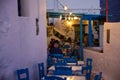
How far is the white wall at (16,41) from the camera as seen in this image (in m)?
6.41

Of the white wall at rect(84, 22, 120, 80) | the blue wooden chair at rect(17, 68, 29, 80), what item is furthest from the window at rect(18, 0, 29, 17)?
the white wall at rect(84, 22, 120, 80)

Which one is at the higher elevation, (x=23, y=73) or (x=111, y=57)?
(x=111, y=57)

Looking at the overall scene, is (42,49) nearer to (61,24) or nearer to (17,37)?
(17,37)

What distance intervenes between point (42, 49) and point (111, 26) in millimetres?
2842

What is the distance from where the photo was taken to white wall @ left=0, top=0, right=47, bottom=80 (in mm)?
6414

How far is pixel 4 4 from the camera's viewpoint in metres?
6.45

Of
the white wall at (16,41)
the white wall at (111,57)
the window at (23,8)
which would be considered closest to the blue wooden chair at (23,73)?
the white wall at (16,41)

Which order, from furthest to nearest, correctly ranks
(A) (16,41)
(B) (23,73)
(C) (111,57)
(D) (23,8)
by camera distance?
1. (C) (111,57)
2. (D) (23,8)
3. (B) (23,73)
4. (A) (16,41)

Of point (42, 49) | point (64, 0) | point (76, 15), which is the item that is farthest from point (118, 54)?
point (64, 0)

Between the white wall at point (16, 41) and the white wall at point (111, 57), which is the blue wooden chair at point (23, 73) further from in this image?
the white wall at point (111, 57)

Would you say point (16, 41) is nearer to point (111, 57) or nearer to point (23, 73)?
point (23, 73)

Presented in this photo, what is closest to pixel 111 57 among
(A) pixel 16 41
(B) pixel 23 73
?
(B) pixel 23 73

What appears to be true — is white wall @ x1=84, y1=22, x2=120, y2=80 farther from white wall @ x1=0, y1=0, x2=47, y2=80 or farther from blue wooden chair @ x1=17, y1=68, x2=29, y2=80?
blue wooden chair @ x1=17, y1=68, x2=29, y2=80

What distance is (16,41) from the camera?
23.4 feet
